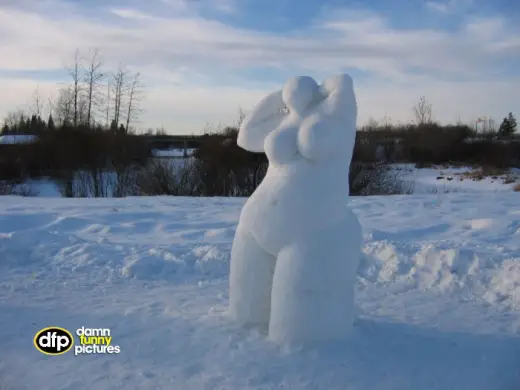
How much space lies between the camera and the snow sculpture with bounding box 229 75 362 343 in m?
3.73

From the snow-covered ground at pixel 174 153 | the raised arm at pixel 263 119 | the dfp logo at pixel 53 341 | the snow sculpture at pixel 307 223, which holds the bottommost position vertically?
the dfp logo at pixel 53 341

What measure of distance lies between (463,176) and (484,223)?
16.7m

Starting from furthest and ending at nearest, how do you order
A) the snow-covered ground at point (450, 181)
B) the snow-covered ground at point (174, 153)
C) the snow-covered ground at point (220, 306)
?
the snow-covered ground at point (174, 153)
the snow-covered ground at point (450, 181)
the snow-covered ground at point (220, 306)

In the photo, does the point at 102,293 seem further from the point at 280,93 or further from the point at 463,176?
the point at 463,176

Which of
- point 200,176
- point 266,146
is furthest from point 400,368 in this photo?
point 200,176

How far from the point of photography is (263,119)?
14.0ft

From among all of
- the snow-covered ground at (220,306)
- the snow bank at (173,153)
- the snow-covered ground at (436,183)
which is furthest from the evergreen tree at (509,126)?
the snow-covered ground at (220,306)

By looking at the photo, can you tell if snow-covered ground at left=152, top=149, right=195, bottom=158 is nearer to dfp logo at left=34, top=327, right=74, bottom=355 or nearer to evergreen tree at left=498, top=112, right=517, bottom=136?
dfp logo at left=34, top=327, right=74, bottom=355

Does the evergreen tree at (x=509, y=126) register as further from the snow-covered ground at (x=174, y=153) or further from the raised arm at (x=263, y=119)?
the raised arm at (x=263, y=119)

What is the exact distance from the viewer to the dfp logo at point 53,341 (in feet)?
12.5

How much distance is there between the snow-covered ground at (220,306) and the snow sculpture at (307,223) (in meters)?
0.26

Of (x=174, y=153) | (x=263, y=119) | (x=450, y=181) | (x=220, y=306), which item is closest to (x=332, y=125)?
(x=263, y=119)

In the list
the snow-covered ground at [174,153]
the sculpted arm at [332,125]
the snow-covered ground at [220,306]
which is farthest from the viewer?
the snow-covered ground at [174,153]

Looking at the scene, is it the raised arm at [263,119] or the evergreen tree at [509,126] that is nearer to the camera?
the raised arm at [263,119]
